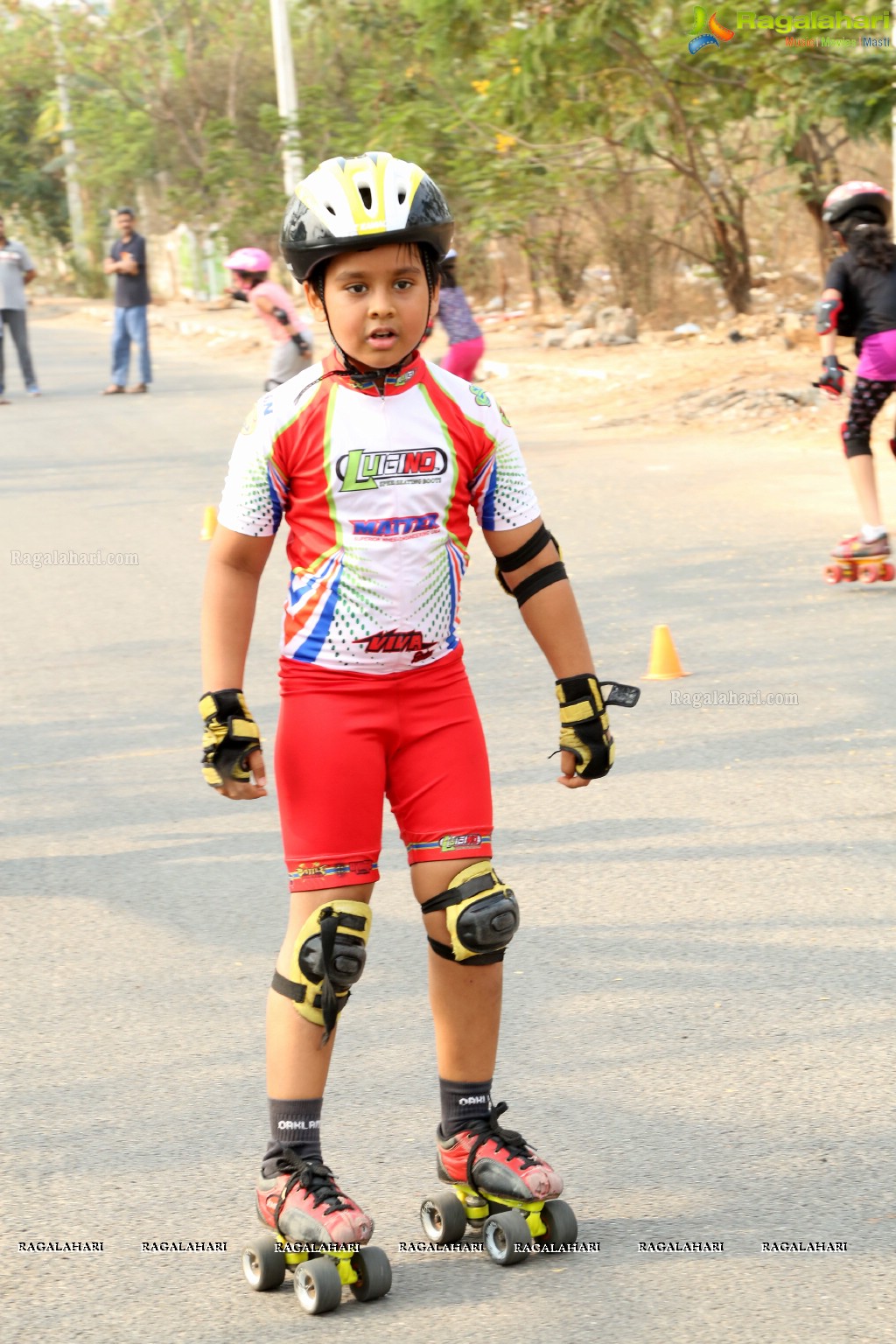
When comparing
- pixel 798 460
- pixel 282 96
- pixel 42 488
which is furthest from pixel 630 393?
pixel 282 96

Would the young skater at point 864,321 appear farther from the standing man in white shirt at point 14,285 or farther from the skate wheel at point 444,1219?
the standing man in white shirt at point 14,285

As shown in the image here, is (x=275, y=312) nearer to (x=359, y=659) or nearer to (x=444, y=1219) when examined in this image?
(x=359, y=659)

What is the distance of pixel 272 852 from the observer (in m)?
6.08

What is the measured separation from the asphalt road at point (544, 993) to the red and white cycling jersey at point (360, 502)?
1106 millimetres

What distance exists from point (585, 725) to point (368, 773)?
A: 17.5 inches

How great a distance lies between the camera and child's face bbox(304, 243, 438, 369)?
336 centimetres

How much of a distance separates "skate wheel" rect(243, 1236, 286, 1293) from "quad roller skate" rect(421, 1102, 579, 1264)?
0.32m

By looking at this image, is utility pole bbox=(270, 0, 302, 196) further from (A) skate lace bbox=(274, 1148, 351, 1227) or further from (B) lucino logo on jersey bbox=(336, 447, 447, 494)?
(A) skate lace bbox=(274, 1148, 351, 1227)

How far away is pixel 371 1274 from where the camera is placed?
323 cm

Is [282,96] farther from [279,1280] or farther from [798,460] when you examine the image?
[279,1280]

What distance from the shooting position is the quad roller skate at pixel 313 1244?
322cm

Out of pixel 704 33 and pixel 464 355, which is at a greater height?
pixel 704 33

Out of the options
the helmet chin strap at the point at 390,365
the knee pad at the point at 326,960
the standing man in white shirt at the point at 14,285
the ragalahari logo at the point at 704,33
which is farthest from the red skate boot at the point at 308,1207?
the standing man in white shirt at the point at 14,285

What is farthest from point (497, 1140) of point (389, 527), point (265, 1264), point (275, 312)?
point (275, 312)
